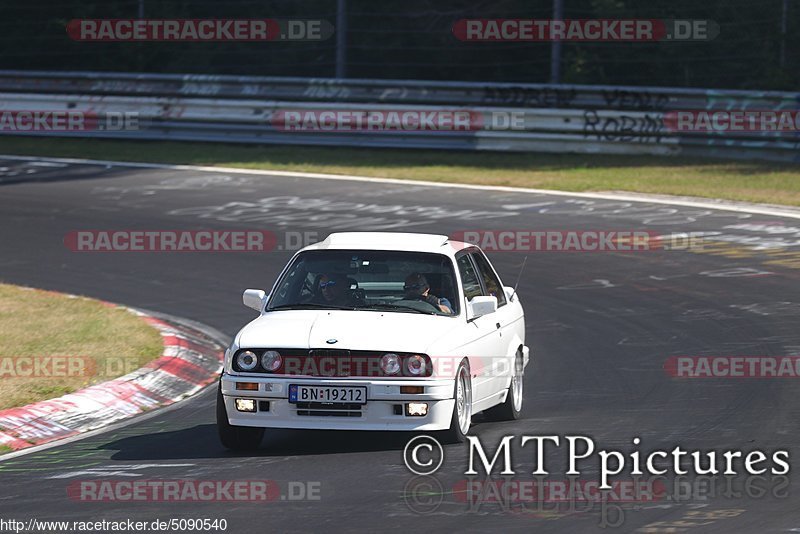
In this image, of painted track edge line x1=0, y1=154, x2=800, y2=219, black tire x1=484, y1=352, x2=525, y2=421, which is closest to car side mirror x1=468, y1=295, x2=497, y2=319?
black tire x1=484, y1=352, x2=525, y2=421

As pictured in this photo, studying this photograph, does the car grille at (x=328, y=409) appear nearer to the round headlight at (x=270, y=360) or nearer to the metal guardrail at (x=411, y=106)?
the round headlight at (x=270, y=360)

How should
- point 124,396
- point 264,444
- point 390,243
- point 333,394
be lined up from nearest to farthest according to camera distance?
point 333,394, point 264,444, point 390,243, point 124,396

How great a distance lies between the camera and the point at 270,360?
8719mm

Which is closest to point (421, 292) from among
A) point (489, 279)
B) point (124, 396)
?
point (489, 279)

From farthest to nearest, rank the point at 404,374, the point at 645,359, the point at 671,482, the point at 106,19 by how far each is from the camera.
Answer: the point at 106,19 → the point at 645,359 → the point at 404,374 → the point at 671,482

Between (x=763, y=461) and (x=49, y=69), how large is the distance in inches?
1046

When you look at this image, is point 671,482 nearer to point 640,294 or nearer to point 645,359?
point 645,359

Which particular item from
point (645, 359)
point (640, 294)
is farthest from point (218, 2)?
point (645, 359)

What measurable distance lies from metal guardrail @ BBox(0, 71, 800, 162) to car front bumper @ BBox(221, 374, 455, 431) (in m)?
16.0

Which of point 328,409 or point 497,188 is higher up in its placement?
point 497,188

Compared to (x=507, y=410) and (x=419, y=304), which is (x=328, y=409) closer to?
(x=419, y=304)

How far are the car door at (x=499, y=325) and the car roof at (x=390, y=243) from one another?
256 mm

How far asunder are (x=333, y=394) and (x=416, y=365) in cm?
57

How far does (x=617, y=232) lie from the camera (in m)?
18.7
